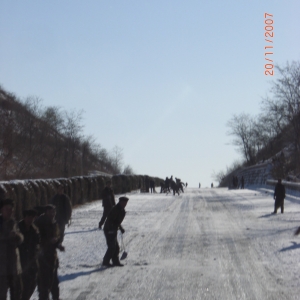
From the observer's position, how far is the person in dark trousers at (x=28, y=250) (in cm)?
868

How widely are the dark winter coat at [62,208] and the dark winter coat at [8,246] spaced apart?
20.2ft

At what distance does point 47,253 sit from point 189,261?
5308 millimetres

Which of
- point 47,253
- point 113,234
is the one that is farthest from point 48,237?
point 113,234

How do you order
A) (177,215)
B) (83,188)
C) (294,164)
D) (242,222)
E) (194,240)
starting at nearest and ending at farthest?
(194,240) < (242,222) < (177,215) < (83,188) < (294,164)

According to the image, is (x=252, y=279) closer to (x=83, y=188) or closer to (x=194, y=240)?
(x=194, y=240)

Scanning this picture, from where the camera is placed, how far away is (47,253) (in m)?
9.62

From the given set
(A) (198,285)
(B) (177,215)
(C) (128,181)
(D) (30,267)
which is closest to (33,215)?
(D) (30,267)

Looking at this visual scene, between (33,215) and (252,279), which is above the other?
(33,215)

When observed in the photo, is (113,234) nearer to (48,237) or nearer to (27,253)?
(48,237)

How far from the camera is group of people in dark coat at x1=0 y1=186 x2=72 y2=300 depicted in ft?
26.2

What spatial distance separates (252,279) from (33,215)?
5.18 m

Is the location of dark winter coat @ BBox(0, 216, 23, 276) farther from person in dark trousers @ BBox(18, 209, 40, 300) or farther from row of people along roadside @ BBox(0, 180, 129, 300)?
person in dark trousers @ BBox(18, 209, 40, 300)

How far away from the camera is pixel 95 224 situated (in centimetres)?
2383

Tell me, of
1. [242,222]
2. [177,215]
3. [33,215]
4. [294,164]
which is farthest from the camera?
[294,164]
